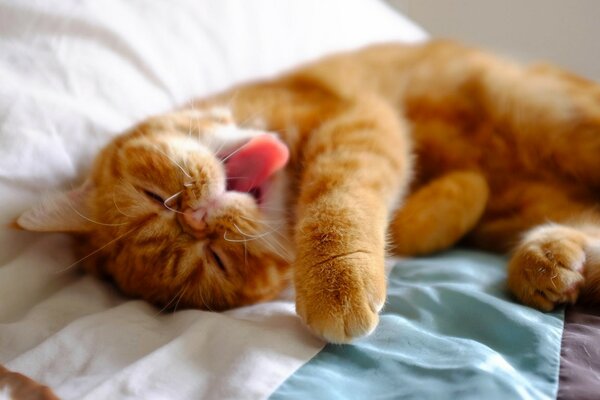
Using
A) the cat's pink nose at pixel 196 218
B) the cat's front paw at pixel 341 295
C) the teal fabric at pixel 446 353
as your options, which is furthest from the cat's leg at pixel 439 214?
the cat's pink nose at pixel 196 218

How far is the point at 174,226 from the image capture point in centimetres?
110

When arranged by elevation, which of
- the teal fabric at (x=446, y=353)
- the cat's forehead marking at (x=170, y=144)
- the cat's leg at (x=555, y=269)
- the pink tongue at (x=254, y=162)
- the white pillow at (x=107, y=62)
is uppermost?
the white pillow at (x=107, y=62)

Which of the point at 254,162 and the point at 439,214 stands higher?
the point at 254,162

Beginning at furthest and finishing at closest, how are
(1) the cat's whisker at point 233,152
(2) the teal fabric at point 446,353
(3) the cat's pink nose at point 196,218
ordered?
1. (1) the cat's whisker at point 233,152
2. (3) the cat's pink nose at point 196,218
3. (2) the teal fabric at point 446,353

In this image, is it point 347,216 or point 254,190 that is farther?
point 254,190

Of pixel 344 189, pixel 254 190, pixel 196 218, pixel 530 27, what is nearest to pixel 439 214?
pixel 344 189

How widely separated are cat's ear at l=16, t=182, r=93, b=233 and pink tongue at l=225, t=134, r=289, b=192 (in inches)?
12.0

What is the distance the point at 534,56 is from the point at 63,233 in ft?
6.25

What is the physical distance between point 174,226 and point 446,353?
1.88 ft

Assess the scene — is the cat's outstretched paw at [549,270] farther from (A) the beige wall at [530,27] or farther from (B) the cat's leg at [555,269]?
(A) the beige wall at [530,27]

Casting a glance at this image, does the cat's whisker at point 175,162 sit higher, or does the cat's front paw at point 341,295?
the cat's whisker at point 175,162

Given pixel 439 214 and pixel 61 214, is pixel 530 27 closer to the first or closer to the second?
pixel 439 214

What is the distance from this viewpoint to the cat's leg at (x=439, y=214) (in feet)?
4.09

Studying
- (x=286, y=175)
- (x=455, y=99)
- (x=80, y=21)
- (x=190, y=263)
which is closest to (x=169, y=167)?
(x=190, y=263)
